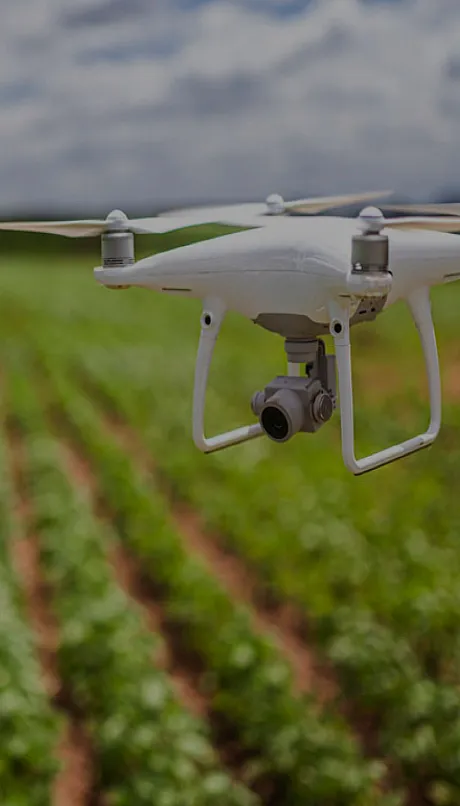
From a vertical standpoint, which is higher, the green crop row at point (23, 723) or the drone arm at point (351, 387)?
the drone arm at point (351, 387)

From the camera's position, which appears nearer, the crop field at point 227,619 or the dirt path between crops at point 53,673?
the crop field at point 227,619

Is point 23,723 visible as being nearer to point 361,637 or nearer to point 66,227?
point 361,637

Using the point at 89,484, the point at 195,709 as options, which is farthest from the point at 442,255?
the point at 89,484

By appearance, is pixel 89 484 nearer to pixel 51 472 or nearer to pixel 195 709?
pixel 51 472

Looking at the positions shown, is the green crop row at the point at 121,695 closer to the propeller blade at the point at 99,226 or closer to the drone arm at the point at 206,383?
the drone arm at the point at 206,383

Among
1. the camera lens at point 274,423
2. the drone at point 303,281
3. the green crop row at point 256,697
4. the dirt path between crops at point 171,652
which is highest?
the drone at point 303,281

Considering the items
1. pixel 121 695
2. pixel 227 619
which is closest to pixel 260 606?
pixel 227 619

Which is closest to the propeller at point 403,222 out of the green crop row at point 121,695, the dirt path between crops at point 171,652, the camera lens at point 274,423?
the camera lens at point 274,423
